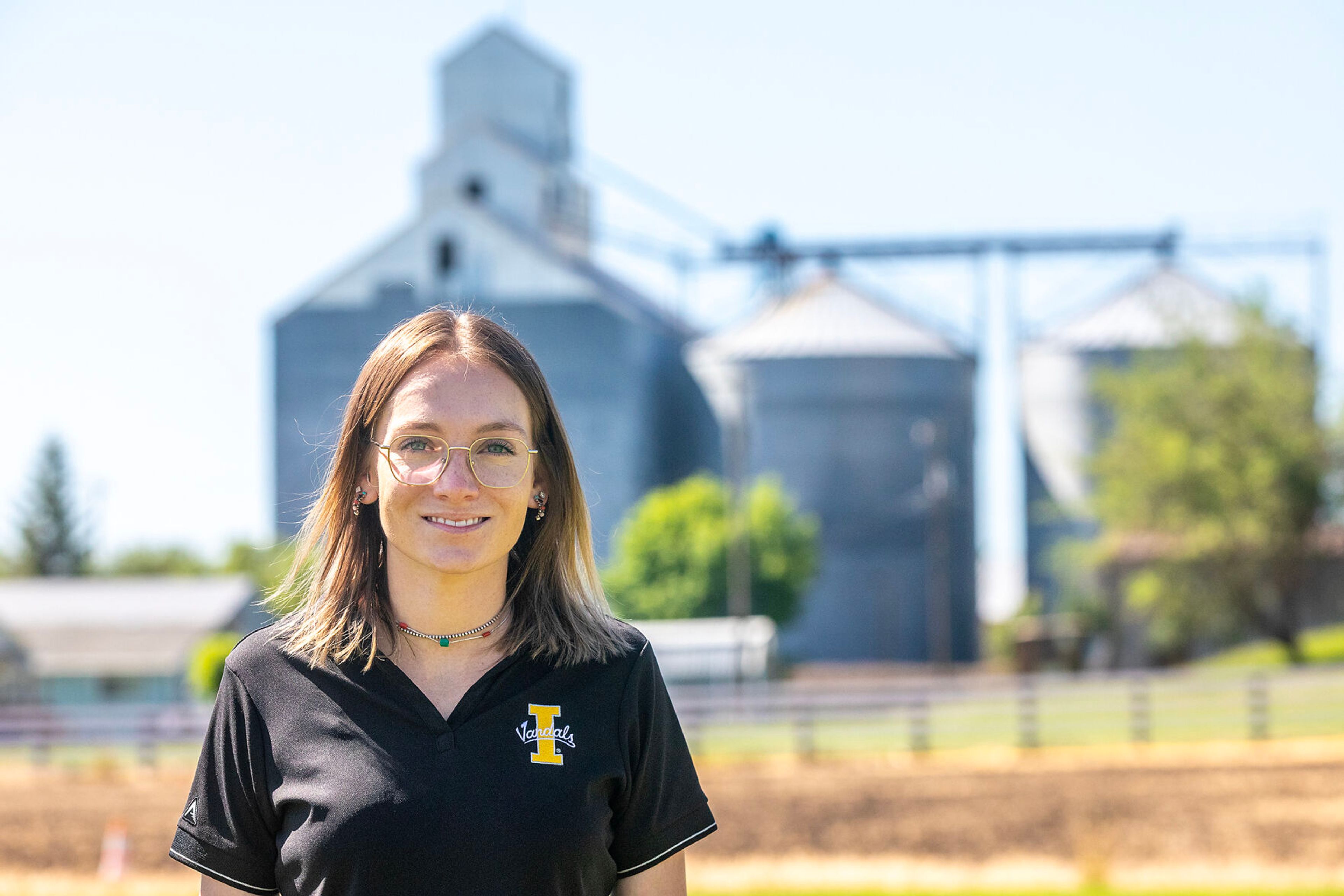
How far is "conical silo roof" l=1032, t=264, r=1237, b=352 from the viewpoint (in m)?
47.9

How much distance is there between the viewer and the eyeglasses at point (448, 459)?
2.48 meters

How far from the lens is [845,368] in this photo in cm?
4819

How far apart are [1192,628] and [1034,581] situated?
10797mm

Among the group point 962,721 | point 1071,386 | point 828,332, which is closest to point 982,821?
point 962,721

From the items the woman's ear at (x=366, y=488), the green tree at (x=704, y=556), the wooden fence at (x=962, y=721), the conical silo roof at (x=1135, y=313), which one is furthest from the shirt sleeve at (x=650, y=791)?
the conical silo roof at (x=1135, y=313)

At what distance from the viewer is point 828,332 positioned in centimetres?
4875

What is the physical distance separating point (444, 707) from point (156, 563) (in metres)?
82.5

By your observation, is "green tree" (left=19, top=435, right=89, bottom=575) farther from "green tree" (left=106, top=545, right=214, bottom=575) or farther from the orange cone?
the orange cone

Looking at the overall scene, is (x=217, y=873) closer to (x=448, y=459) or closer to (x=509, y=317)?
(x=448, y=459)

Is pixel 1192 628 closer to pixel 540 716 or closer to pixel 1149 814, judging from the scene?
pixel 1149 814

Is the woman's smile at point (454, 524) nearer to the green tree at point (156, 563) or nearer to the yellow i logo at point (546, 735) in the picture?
the yellow i logo at point (546, 735)

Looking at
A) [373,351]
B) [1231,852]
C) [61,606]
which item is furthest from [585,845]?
[61,606]

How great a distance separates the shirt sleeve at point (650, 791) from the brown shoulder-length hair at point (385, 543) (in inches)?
3.7

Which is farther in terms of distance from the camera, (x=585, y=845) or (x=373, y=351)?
(x=373, y=351)
